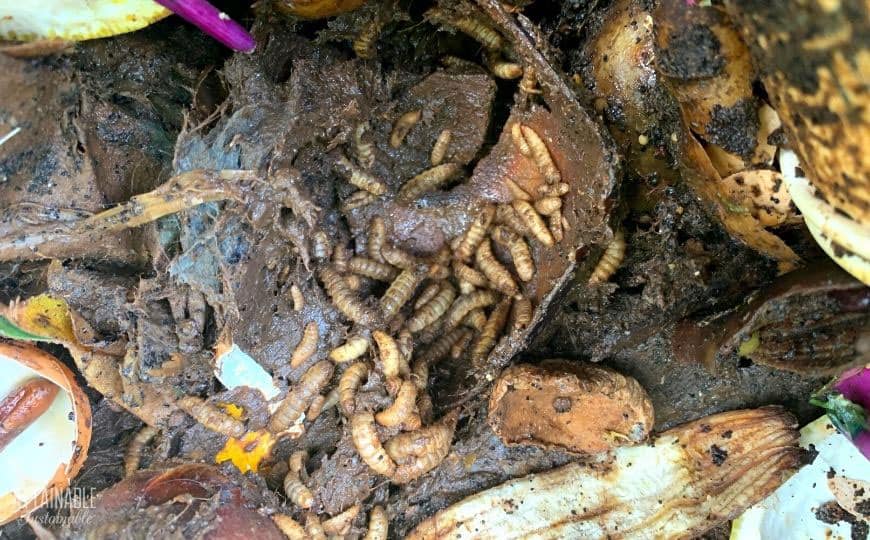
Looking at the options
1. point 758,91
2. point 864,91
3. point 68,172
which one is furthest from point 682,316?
point 68,172

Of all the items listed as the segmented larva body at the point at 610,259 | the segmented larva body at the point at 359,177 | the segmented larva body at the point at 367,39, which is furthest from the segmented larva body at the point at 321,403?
the segmented larva body at the point at 367,39

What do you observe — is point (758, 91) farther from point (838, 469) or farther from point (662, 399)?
point (838, 469)

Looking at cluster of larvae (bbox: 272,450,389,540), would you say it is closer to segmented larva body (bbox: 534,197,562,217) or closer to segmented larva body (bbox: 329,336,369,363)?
segmented larva body (bbox: 329,336,369,363)

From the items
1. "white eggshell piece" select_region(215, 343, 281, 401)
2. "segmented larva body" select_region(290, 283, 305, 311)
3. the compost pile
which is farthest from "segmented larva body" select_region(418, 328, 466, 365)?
"white eggshell piece" select_region(215, 343, 281, 401)

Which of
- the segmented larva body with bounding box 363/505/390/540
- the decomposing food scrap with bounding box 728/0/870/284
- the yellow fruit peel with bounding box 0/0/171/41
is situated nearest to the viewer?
the decomposing food scrap with bounding box 728/0/870/284

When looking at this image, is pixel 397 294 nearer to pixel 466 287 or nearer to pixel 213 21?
pixel 466 287

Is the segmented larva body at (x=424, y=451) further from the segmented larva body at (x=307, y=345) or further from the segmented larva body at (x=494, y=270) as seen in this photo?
the segmented larva body at (x=494, y=270)
